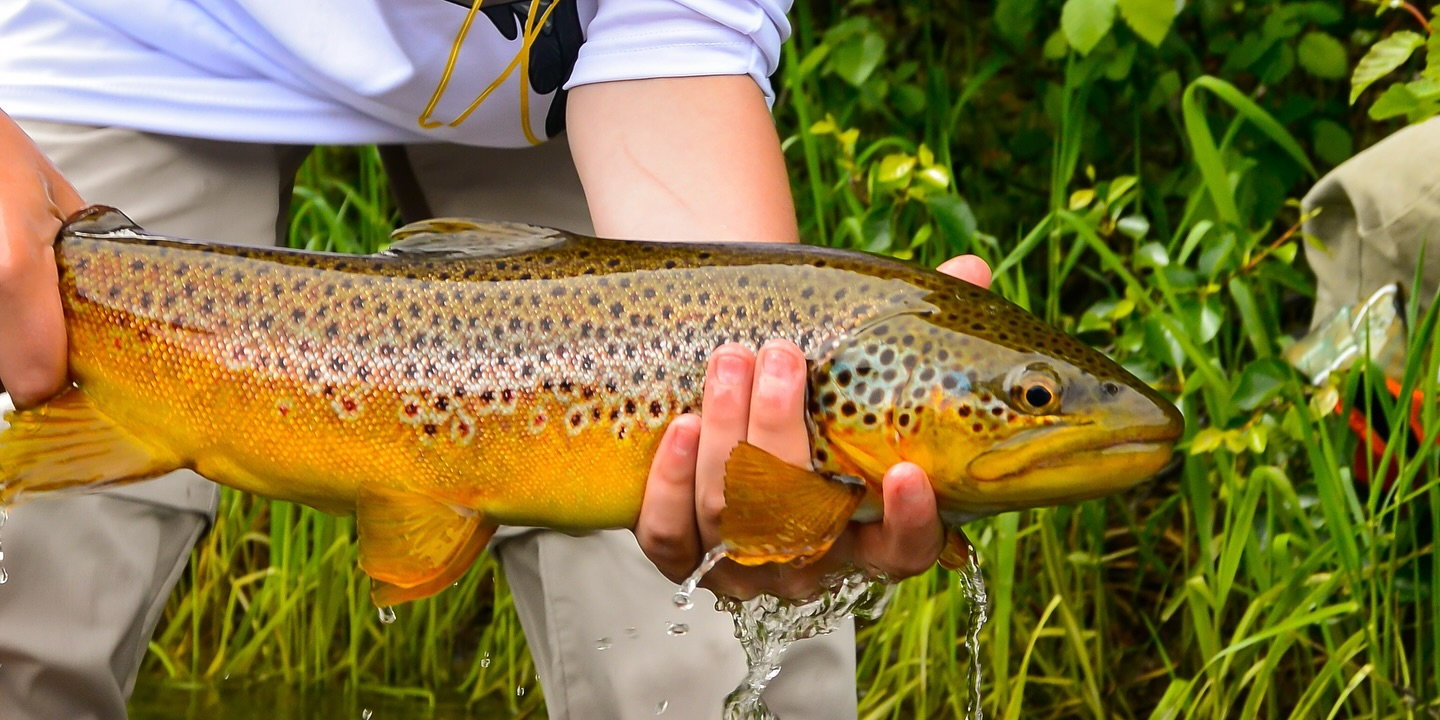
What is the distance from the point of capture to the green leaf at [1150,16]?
2684 mm

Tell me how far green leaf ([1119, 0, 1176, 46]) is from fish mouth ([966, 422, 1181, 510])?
4.49 ft

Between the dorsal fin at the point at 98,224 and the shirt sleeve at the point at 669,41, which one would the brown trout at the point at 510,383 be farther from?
the shirt sleeve at the point at 669,41

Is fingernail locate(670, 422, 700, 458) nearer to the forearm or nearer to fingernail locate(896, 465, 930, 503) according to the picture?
fingernail locate(896, 465, 930, 503)

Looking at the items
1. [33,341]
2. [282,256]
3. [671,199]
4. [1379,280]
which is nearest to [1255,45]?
[1379,280]

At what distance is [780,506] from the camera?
5.08 feet

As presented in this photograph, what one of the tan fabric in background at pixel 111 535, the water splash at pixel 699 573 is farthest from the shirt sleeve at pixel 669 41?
the water splash at pixel 699 573

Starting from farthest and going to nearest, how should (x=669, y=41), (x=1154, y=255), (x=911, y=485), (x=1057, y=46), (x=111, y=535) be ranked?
(x=1057, y=46) → (x=1154, y=255) → (x=669, y=41) → (x=111, y=535) → (x=911, y=485)

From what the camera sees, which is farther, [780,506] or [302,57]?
[302,57]

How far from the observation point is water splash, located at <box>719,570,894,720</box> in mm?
1856

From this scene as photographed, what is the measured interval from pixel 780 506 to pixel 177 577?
0.95 m

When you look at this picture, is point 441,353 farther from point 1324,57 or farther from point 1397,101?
point 1324,57

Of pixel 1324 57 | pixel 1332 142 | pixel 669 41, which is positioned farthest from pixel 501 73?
pixel 1332 142

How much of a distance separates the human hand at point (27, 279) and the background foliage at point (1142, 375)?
1740 millimetres

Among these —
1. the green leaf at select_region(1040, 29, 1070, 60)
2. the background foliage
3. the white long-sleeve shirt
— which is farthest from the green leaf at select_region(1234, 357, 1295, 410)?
the white long-sleeve shirt
